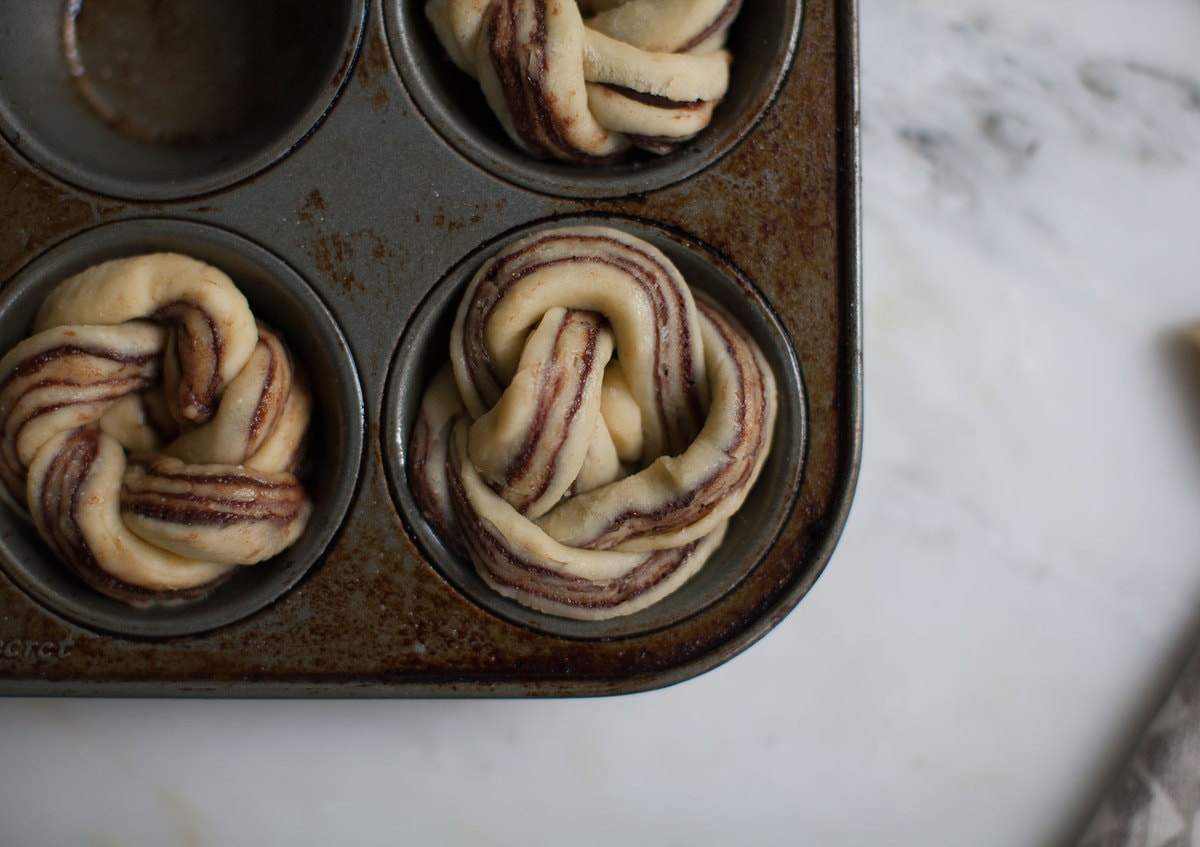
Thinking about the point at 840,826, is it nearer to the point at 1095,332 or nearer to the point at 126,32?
the point at 1095,332

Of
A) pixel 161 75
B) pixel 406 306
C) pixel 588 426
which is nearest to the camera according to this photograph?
pixel 588 426

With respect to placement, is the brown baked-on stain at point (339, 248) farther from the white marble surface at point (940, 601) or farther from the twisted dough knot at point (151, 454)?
the white marble surface at point (940, 601)

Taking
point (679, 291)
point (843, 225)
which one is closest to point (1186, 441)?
point (843, 225)

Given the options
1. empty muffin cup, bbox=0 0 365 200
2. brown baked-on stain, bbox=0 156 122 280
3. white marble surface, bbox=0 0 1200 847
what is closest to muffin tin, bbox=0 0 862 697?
brown baked-on stain, bbox=0 156 122 280

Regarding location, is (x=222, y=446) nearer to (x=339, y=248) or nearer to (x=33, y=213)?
(x=339, y=248)

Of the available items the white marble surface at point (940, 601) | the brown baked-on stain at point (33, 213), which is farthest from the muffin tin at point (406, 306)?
the white marble surface at point (940, 601)

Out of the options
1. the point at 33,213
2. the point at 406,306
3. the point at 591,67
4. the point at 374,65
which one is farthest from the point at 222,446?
the point at 591,67

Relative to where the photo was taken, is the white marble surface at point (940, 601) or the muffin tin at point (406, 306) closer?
the muffin tin at point (406, 306)
